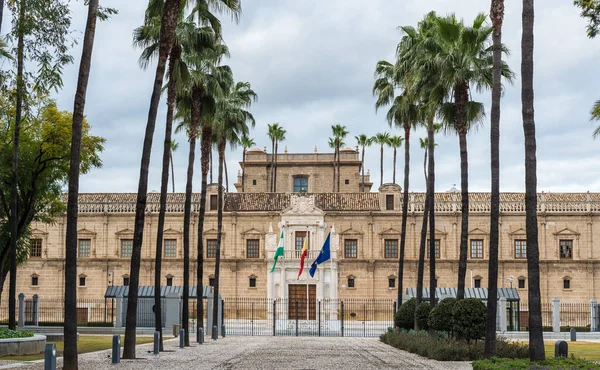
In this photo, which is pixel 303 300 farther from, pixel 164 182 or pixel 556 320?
pixel 164 182

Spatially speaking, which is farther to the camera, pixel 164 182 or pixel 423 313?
pixel 423 313

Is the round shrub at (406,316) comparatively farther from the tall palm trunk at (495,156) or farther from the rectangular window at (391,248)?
the rectangular window at (391,248)

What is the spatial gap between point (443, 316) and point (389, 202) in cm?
3192

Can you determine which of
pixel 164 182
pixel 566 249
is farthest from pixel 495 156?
pixel 566 249

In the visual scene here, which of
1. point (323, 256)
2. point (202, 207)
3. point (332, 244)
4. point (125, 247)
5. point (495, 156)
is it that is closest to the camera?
point (495, 156)

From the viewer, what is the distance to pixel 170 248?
2191 inches

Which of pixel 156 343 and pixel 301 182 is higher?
pixel 301 182

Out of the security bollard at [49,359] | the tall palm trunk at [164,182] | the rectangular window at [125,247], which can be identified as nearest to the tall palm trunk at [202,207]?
the tall palm trunk at [164,182]

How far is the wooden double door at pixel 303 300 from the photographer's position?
53562 millimetres

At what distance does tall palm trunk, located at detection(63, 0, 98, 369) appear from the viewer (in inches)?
660

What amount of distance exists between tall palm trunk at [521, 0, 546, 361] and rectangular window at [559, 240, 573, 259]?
38922 mm

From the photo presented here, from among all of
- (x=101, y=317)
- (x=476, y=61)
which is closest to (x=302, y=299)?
(x=101, y=317)

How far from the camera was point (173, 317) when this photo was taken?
4075 cm

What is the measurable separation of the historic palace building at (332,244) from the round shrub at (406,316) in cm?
2173
